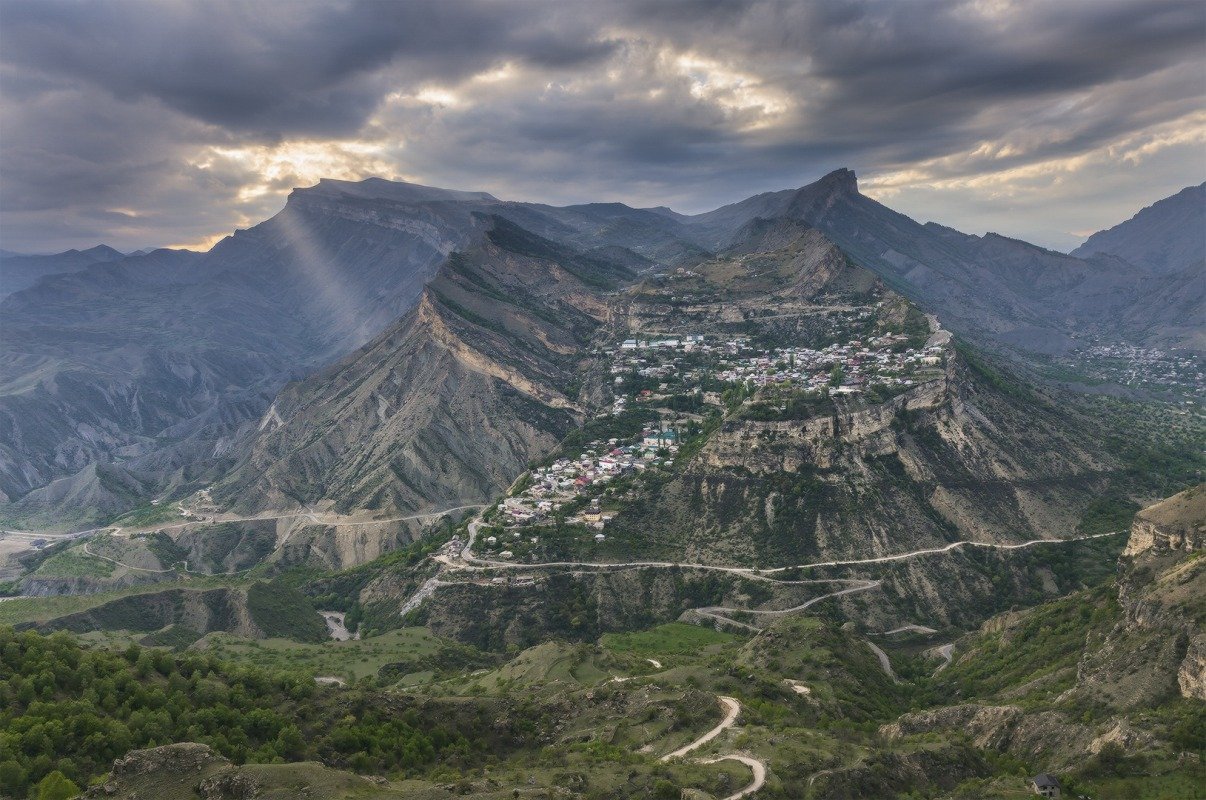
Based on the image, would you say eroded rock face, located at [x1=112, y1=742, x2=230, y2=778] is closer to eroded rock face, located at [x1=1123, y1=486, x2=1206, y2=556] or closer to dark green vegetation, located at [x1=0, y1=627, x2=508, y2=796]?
dark green vegetation, located at [x1=0, y1=627, x2=508, y2=796]

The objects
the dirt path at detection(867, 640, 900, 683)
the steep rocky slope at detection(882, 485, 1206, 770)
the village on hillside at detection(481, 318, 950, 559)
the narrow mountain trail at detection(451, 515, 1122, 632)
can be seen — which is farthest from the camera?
the village on hillside at detection(481, 318, 950, 559)

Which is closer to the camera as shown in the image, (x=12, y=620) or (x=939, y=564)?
(x=12, y=620)

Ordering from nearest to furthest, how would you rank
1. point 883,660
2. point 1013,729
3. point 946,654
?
1. point 1013,729
2. point 883,660
3. point 946,654

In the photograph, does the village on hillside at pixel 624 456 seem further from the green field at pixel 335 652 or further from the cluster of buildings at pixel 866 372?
the green field at pixel 335 652

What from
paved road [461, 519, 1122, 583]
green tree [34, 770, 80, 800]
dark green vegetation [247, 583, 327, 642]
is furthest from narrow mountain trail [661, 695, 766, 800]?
dark green vegetation [247, 583, 327, 642]

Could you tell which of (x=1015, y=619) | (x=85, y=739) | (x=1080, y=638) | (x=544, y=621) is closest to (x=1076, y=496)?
(x=1015, y=619)

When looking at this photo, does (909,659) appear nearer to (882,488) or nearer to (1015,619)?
(1015,619)

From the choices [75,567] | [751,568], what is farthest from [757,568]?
[75,567]

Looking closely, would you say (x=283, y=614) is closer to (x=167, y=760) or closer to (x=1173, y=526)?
(x=167, y=760)

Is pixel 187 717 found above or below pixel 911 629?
above
